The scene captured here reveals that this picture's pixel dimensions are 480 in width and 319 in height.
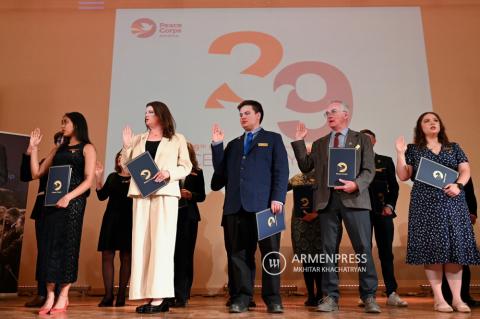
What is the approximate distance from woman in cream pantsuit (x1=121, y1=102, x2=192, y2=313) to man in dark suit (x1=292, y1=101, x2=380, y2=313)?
908 millimetres

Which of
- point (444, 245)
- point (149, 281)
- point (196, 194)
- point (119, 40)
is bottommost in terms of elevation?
point (149, 281)

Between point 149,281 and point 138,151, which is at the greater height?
point 138,151

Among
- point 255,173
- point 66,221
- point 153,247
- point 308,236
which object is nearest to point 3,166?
point 66,221

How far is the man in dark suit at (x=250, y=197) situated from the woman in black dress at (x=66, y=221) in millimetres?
978

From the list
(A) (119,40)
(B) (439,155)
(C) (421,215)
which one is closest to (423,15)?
(B) (439,155)

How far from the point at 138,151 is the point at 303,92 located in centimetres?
271

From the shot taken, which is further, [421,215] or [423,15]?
[423,15]

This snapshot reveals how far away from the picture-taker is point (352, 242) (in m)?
3.26

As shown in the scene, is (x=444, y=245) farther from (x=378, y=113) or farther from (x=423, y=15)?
(x=423, y=15)

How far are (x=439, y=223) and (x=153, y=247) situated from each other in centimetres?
198

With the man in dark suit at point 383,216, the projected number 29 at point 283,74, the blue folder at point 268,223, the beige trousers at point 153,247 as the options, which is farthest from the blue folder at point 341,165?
the projected number 29 at point 283,74

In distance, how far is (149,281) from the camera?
3.16 metres

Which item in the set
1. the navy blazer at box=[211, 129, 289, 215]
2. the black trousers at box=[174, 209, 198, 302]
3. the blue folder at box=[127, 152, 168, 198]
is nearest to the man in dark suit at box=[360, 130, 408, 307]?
the navy blazer at box=[211, 129, 289, 215]

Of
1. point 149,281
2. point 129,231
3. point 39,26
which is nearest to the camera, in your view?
point 149,281
